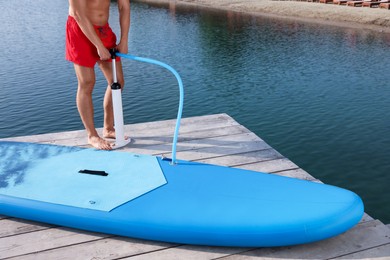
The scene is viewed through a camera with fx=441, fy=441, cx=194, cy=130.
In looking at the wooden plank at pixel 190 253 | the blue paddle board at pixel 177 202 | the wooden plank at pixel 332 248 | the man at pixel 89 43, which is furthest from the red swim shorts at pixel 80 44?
the wooden plank at pixel 332 248

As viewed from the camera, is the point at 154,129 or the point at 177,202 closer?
the point at 177,202

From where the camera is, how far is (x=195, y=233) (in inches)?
113

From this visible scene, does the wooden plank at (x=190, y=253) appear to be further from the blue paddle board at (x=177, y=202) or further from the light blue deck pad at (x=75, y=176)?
the light blue deck pad at (x=75, y=176)

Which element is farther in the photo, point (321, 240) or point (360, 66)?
point (360, 66)

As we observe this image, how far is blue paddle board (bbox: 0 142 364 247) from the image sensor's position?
286cm

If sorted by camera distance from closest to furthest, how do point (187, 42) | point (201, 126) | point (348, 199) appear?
1. point (348, 199)
2. point (201, 126)
3. point (187, 42)

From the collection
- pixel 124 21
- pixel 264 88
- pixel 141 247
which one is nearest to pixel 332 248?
pixel 141 247

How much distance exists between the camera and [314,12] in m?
21.9

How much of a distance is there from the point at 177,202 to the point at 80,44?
6.89ft

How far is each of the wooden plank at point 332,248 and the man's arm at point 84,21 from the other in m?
2.48

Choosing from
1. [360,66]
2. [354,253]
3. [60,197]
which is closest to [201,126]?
[60,197]

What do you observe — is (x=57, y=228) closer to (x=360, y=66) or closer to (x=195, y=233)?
(x=195, y=233)

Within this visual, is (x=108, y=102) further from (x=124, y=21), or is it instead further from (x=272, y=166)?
(x=272, y=166)

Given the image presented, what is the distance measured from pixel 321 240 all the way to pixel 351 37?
623 inches
